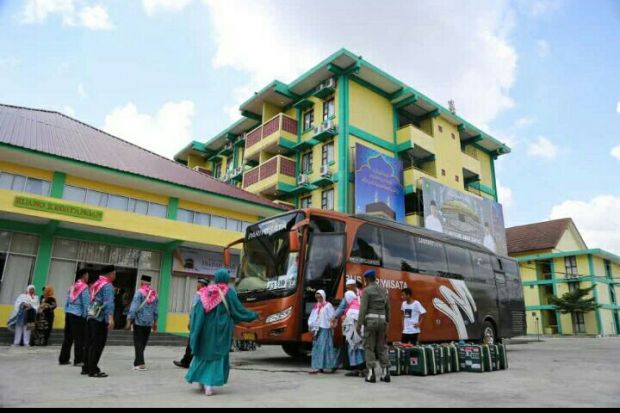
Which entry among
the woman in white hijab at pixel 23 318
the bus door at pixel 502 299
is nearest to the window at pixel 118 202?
the woman in white hijab at pixel 23 318

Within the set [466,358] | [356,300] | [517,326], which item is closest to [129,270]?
[356,300]

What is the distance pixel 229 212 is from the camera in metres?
20.8

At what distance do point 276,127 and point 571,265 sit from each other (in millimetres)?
32372

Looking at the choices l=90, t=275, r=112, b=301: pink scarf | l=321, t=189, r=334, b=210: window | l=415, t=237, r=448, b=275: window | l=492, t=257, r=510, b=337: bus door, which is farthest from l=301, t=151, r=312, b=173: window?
l=90, t=275, r=112, b=301: pink scarf

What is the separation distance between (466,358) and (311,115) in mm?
21396

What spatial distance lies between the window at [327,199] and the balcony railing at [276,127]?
4.65 m

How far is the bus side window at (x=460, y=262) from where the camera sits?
→ 12859 mm

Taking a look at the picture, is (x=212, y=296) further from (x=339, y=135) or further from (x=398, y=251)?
(x=339, y=135)

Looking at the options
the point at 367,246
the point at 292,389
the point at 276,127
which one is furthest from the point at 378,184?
the point at 292,389

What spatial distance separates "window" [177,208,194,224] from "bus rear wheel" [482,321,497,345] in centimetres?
1255

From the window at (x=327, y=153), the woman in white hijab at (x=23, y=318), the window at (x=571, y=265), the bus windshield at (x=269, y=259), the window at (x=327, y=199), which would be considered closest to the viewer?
the bus windshield at (x=269, y=259)

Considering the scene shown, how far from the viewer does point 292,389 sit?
6.06 meters

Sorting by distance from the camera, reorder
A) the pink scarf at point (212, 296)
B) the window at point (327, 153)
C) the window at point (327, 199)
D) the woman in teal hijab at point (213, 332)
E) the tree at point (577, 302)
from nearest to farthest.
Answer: the woman in teal hijab at point (213, 332), the pink scarf at point (212, 296), the window at point (327, 199), the window at point (327, 153), the tree at point (577, 302)

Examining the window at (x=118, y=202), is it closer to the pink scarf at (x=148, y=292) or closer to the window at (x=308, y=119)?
the pink scarf at (x=148, y=292)
